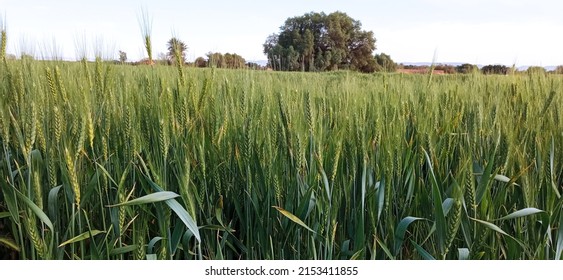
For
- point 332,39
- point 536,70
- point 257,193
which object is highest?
point 332,39

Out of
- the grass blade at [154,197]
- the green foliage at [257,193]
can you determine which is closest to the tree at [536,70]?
the green foliage at [257,193]

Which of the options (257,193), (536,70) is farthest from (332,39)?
(257,193)

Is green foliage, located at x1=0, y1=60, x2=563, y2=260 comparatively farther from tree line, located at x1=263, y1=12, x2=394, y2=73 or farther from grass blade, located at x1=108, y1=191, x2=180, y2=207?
tree line, located at x1=263, y1=12, x2=394, y2=73

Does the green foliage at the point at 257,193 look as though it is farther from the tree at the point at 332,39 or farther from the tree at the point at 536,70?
the tree at the point at 332,39

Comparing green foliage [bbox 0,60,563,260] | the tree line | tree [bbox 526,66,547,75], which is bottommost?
green foliage [bbox 0,60,563,260]

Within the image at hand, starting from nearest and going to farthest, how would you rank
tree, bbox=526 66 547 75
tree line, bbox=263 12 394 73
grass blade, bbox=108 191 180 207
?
grass blade, bbox=108 191 180 207
tree, bbox=526 66 547 75
tree line, bbox=263 12 394 73

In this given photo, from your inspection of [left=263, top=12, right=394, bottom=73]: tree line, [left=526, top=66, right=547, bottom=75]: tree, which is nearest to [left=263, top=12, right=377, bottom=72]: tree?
[left=263, top=12, right=394, bottom=73]: tree line

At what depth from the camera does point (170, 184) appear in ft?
3.70

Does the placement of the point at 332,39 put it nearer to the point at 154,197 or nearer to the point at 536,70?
the point at 536,70

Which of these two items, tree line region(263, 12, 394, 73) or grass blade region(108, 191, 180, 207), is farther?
tree line region(263, 12, 394, 73)

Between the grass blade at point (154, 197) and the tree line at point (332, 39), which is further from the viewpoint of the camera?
the tree line at point (332, 39)

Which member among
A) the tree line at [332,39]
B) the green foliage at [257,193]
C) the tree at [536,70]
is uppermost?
the tree line at [332,39]

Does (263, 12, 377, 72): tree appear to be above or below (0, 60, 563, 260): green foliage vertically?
above
